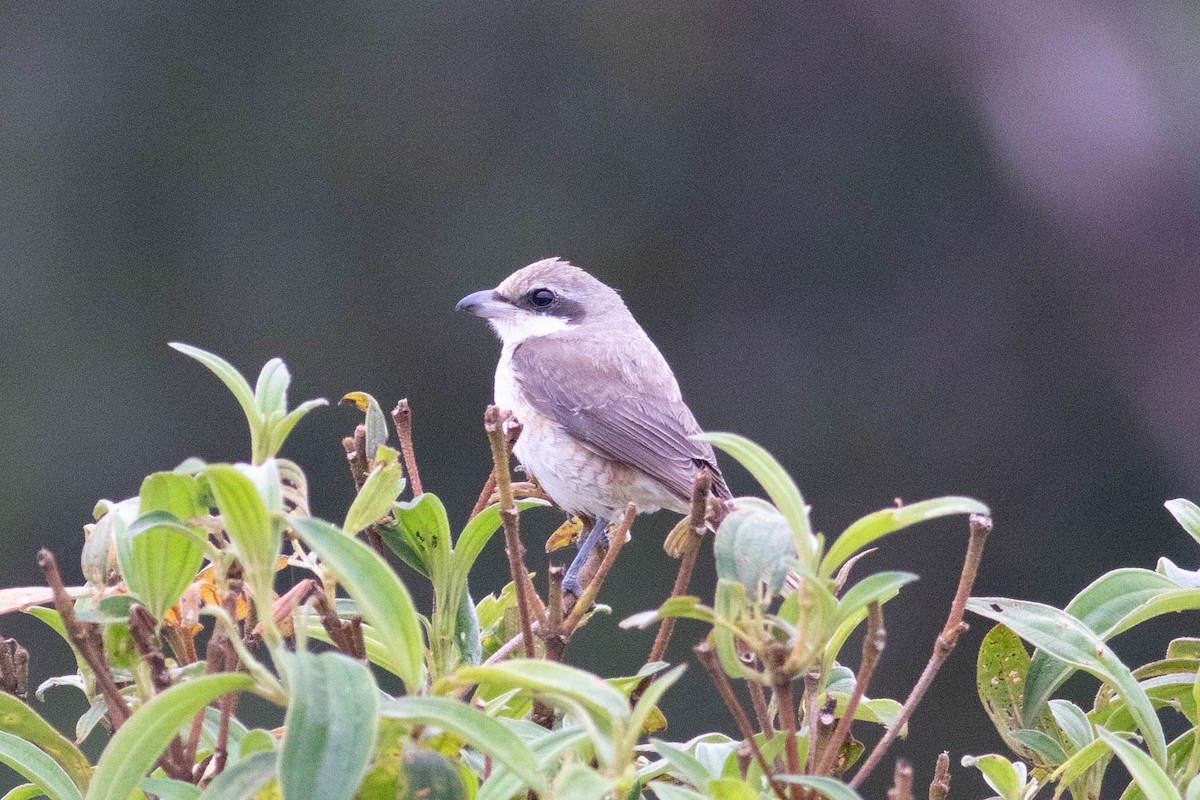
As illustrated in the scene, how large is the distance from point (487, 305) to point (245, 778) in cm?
301

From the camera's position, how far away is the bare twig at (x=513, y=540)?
1314 millimetres

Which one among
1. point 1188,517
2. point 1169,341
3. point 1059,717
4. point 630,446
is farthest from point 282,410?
point 1169,341

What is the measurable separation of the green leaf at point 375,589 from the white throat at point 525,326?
2.89 m

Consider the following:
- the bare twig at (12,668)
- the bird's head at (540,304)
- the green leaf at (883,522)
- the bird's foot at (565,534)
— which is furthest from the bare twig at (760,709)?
the bird's head at (540,304)

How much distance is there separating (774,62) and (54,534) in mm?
4833

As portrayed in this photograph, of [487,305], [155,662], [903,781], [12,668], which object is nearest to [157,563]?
[155,662]

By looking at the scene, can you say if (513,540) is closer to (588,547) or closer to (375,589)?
(375,589)

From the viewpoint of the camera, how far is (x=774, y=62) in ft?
27.6

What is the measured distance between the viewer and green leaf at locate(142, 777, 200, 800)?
1.12 metres

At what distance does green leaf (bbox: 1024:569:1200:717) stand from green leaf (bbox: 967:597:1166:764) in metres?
0.06

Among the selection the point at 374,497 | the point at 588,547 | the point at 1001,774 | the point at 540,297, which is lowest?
the point at 588,547

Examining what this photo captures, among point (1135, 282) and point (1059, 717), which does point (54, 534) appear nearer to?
point (1135, 282)

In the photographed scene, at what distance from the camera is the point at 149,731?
102 cm

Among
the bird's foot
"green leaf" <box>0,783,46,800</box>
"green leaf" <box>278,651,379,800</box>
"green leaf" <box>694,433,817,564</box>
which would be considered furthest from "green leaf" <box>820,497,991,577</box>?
the bird's foot
